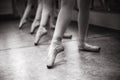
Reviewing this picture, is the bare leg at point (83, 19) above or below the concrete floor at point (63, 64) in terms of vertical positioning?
above

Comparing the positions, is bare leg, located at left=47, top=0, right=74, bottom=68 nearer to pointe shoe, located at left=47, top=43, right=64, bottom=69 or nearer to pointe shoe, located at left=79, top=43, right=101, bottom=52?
pointe shoe, located at left=47, top=43, right=64, bottom=69

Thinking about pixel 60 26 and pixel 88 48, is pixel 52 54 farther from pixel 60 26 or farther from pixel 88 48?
pixel 88 48

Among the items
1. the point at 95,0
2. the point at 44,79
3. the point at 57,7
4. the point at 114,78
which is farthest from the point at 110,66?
the point at 57,7

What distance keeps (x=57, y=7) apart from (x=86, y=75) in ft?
11.6

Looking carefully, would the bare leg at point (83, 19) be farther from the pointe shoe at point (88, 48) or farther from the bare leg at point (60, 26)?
the bare leg at point (60, 26)

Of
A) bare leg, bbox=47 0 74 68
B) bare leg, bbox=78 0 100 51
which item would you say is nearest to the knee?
bare leg, bbox=47 0 74 68

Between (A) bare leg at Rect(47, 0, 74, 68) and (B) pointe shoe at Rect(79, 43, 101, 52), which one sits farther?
(B) pointe shoe at Rect(79, 43, 101, 52)

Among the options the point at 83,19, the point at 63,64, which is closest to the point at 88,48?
the point at 83,19

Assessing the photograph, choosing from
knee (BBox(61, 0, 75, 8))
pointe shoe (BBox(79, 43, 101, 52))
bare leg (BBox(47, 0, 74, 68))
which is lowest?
pointe shoe (BBox(79, 43, 101, 52))

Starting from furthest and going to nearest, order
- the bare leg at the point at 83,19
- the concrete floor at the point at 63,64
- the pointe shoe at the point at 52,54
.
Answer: the bare leg at the point at 83,19 < the pointe shoe at the point at 52,54 < the concrete floor at the point at 63,64

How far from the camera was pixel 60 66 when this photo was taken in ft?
4.45

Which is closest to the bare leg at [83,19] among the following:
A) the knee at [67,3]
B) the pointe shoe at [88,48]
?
the pointe shoe at [88,48]

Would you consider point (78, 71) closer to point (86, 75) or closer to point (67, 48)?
point (86, 75)

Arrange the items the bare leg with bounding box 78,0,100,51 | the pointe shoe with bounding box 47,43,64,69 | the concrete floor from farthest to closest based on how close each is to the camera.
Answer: the bare leg with bounding box 78,0,100,51
the pointe shoe with bounding box 47,43,64,69
the concrete floor
